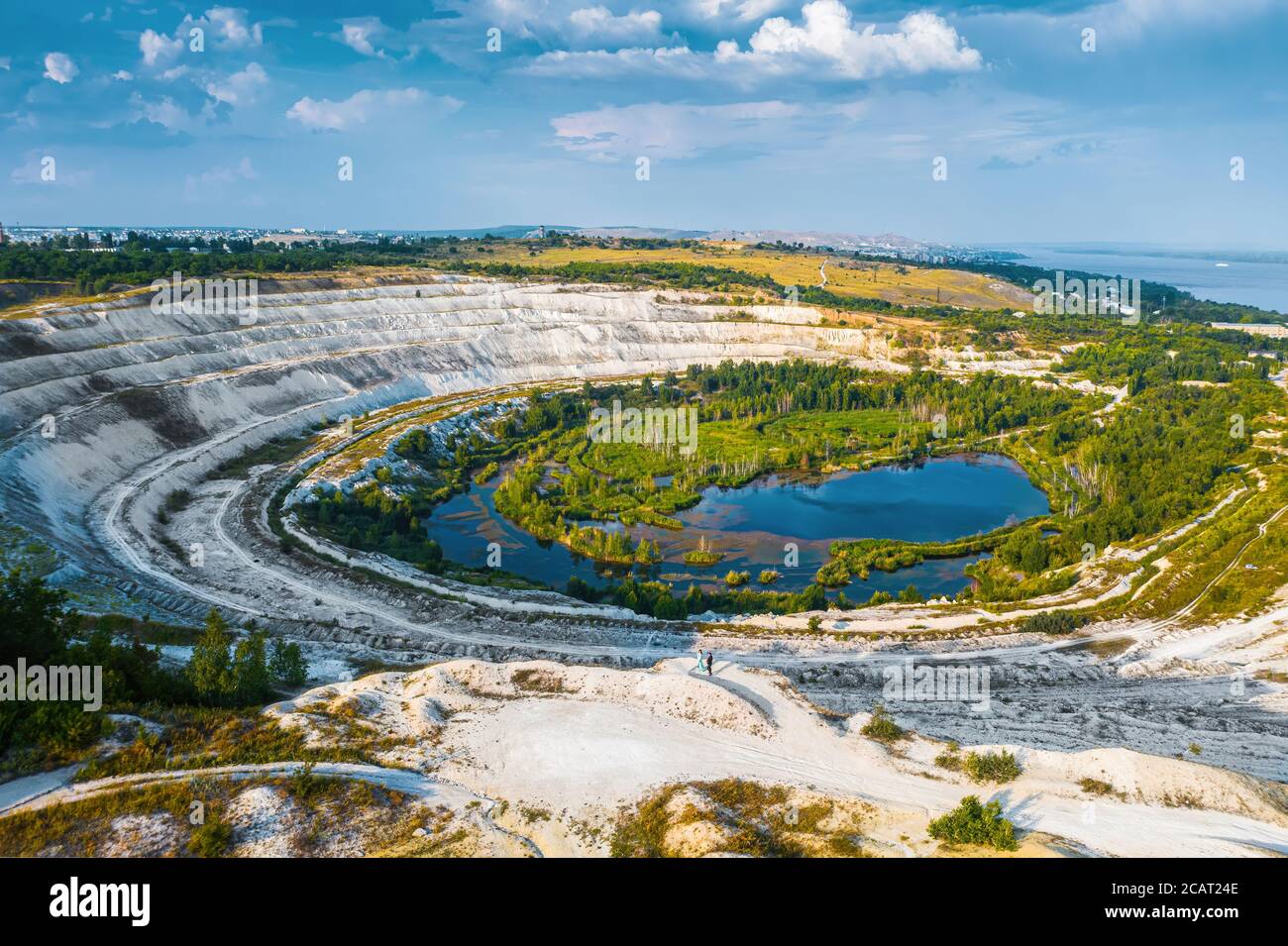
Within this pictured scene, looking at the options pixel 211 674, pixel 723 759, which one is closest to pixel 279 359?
pixel 211 674

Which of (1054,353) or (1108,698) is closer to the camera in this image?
(1108,698)

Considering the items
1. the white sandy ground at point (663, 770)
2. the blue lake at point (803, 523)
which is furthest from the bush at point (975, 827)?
the blue lake at point (803, 523)

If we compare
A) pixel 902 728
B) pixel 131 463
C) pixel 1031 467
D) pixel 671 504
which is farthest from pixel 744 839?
pixel 1031 467

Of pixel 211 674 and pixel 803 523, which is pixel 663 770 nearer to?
pixel 211 674

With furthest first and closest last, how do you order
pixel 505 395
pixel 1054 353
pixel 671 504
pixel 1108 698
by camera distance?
pixel 1054 353 → pixel 505 395 → pixel 671 504 → pixel 1108 698

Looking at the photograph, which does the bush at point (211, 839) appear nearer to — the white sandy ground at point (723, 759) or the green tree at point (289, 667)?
the white sandy ground at point (723, 759)

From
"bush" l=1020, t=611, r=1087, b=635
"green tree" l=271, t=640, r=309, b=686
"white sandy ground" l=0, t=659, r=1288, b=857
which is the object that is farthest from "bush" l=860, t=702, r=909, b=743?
"green tree" l=271, t=640, r=309, b=686

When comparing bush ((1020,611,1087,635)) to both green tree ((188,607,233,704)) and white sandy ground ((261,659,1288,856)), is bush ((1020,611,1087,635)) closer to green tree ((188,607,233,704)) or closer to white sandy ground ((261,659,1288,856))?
white sandy ground ((261,659,1288,856))

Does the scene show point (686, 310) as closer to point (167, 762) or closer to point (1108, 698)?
point (1108, 698)
